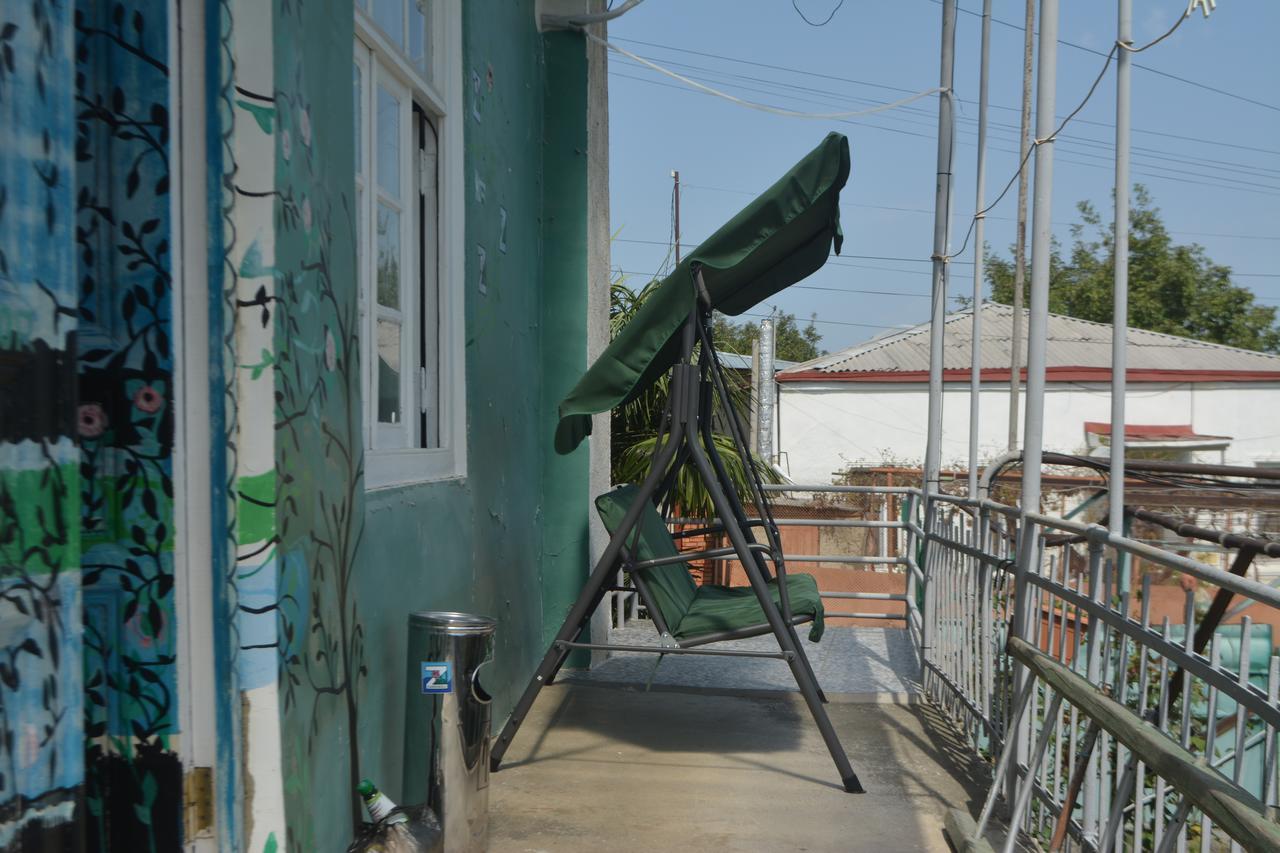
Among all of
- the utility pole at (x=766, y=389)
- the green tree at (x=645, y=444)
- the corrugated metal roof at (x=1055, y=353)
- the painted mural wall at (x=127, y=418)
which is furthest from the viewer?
the corrugated metal roof at (x=1055, y=353)

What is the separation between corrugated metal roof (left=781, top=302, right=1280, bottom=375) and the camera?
89.1 ft

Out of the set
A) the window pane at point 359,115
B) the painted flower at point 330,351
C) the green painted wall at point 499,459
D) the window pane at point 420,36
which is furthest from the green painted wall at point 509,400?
the window pane at point 359,115

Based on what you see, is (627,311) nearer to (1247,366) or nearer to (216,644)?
(216,644)

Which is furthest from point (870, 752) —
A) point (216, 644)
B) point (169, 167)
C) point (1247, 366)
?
point (1247, 366)

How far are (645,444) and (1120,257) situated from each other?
5146 mm

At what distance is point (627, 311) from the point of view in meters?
8.88

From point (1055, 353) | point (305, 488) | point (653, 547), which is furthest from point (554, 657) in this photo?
point (1055, 353)

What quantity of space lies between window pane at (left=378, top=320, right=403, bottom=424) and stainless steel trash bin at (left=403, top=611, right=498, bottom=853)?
2.55 ft

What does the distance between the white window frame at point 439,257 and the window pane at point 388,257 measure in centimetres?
8

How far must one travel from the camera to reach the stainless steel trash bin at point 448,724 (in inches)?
123

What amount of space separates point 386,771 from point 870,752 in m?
2.26

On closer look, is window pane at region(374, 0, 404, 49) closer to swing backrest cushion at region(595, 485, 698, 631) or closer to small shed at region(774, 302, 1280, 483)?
swing backrest cushion at region(595, 485, 698, 631)

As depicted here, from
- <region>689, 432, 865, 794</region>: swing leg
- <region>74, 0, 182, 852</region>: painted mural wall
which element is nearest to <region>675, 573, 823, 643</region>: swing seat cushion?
<region>689, 432, 865, 794</region>: swing leg

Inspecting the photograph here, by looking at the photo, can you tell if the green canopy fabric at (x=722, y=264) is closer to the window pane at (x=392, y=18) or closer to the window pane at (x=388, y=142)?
the window pane at (x=388, y=142)
